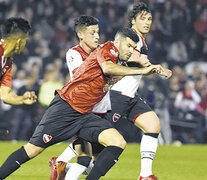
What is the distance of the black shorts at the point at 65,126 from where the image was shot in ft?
19.3

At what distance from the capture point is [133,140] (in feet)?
53.2

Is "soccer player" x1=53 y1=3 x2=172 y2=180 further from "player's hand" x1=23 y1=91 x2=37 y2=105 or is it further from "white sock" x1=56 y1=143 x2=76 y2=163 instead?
"player's hand" x1=23 y1=91 x2=37 y2=105

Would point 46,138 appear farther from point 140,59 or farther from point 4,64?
point 140,59

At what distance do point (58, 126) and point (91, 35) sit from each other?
1595 mm

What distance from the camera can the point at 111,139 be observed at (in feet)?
18.7

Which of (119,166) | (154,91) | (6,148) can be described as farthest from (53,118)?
(154,91)

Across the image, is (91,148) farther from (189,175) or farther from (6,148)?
(6,148)

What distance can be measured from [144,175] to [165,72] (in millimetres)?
1673

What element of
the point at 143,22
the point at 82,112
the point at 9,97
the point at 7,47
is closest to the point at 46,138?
the point at 82,112

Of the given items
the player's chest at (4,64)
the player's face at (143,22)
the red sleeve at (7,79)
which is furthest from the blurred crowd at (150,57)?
the player's chest at (4,64)

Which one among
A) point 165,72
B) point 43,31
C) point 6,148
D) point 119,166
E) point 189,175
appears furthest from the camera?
point 43,31

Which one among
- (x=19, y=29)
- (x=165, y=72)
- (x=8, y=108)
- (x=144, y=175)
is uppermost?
(x=19, y=29)

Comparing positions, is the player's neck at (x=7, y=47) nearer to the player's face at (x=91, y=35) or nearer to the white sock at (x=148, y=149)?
the player's face at (x=91, y=35)

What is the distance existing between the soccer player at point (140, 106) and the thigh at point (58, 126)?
106cm
